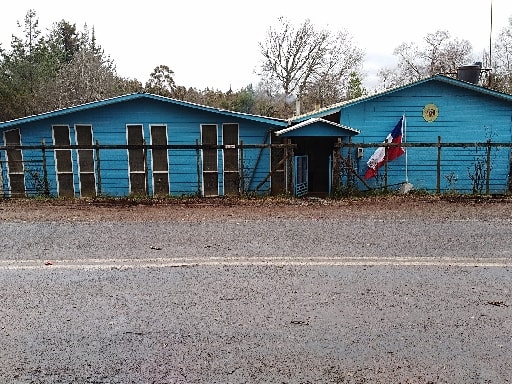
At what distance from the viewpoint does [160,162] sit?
15906 mm

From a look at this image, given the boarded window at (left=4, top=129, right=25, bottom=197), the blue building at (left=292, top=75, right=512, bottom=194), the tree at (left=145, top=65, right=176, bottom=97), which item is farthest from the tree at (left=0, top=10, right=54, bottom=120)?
the blue building at (left=292, top=75, right=512, bottom=194)

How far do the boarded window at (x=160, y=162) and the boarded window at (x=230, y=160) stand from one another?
2.07m

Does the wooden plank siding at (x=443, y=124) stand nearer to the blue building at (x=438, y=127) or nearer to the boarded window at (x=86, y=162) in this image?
the blue building at (x=438, y=127)

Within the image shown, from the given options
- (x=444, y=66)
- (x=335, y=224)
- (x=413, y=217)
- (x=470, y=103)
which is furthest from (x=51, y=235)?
(x=444, y=66)

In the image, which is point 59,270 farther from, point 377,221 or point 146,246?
point 377,221

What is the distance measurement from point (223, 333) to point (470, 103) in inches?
583

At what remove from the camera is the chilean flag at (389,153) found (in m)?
15.8

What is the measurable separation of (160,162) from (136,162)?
0.84 meters

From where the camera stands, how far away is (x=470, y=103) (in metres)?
16.0

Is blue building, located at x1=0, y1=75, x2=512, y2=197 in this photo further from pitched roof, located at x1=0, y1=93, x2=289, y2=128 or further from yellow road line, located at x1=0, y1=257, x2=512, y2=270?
yellow road line, located at x1=0, y1=257, x2=512, y2=270

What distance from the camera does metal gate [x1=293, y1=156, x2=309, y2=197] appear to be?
15211 mm

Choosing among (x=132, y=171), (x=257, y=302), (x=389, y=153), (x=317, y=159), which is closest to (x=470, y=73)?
(x=389, y=153)

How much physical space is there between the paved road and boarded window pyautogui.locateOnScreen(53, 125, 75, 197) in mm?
7990

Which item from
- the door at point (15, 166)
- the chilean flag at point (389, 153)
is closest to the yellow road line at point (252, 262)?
the chilean flag at point (389, 153)
